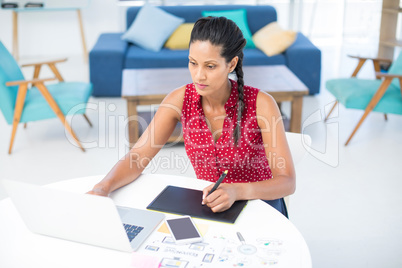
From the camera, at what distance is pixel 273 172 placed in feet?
5.97

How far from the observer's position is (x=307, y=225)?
272cm

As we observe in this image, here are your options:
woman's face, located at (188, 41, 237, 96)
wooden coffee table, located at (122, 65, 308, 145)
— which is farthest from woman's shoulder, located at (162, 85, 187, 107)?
wooden coffee table, located at (122, 65, 308, 145)

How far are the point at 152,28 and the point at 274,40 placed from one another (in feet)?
4.26

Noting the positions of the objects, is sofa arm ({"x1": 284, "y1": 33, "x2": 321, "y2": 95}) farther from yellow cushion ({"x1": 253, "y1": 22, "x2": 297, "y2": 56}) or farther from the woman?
the woman

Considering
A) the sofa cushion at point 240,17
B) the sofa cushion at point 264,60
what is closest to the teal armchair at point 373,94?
the sofa cushion at point 264,60

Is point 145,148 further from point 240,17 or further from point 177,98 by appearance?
point 240,17

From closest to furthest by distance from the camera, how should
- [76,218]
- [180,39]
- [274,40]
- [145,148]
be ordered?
[76,218] < [145,148] < [274,40] < [180,39]

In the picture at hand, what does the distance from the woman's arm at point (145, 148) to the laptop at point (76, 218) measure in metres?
0.25

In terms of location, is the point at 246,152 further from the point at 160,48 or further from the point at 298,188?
the point at 160,48

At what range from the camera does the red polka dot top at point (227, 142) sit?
188 centimetres

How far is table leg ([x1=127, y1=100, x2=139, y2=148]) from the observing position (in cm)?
355

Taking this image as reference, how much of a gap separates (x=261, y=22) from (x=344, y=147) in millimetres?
2143

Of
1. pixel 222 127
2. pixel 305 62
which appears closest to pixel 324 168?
pixel 305 62

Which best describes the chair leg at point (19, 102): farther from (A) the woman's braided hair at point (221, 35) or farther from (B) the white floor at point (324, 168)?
(A) the woman's braided hair at point (221, 35)
